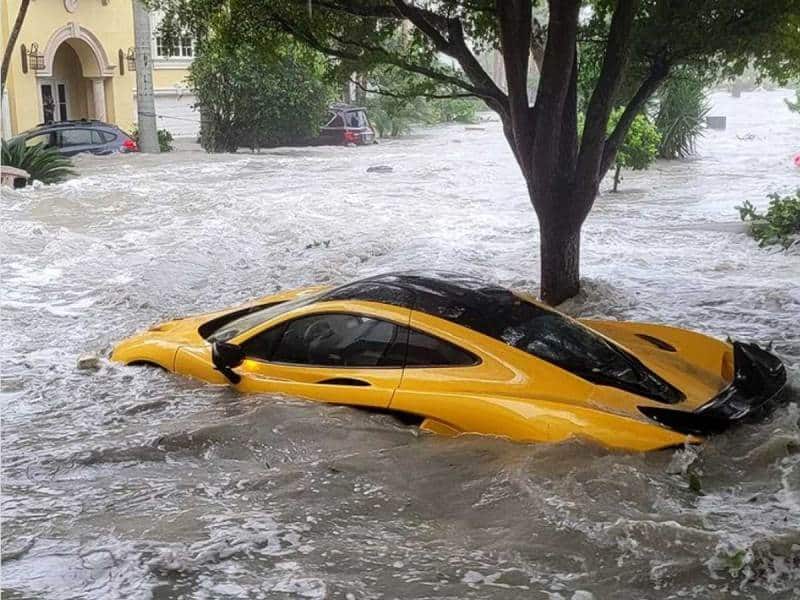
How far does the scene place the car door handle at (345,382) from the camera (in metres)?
5.38

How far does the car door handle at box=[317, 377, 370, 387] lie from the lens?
5383 millimetres

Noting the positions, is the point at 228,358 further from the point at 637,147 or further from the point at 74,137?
the point at 74,137

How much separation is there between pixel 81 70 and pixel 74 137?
831 centimetres

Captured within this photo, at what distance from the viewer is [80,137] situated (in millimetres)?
22438

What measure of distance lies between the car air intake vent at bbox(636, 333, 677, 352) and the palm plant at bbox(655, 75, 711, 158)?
64.7ft

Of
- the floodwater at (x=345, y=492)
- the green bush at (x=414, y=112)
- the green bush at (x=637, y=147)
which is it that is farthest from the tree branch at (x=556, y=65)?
the green bush at (x=414, y=112)

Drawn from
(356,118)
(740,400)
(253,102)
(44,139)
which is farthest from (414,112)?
(740,400)

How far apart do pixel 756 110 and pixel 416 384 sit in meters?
49.9

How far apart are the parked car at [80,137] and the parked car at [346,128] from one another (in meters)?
6.88

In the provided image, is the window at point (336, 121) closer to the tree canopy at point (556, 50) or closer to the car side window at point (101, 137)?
the car side window at point (101, 137)

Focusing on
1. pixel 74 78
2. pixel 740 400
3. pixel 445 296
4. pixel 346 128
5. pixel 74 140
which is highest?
pixel 74 78

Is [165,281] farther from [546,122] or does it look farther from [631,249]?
[631,249]

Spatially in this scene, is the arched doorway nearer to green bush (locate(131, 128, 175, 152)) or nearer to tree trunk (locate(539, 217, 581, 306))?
green bush (locate(131, 128, 175, 152))

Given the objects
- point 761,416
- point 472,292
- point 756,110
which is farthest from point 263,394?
point 756,110
